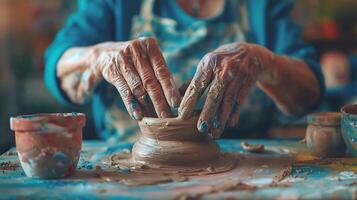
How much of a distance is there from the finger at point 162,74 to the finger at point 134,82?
0.18 feet

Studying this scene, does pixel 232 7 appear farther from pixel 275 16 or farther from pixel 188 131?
pixel 188 131

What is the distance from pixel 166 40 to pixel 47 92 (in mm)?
1408

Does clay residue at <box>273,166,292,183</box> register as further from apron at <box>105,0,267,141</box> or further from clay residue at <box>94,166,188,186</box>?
apron at <box>105,0,267,141</box>

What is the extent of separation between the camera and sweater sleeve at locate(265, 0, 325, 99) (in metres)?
1.94

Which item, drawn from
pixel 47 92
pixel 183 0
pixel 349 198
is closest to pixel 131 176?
pixel 349 198

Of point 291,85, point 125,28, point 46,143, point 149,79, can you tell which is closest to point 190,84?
point 149,79

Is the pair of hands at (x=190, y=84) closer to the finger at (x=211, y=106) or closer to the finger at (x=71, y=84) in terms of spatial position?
the finger at (x=211, y=106)

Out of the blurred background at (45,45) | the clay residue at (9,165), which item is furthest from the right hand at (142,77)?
the blurred background at (45,45)

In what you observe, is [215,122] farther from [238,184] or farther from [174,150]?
[238,184]

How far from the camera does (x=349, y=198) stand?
92 centimetres

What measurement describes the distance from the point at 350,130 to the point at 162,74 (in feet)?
1.70

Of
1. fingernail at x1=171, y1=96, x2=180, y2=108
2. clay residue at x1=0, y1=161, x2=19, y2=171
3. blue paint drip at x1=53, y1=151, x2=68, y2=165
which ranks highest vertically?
fingernail at x1=171, y1=96, x2=180, y2=108

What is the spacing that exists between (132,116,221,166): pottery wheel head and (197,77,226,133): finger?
0.03 m

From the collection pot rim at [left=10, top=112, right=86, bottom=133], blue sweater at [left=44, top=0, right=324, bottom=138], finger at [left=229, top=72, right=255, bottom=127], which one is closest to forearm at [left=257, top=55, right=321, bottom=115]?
blue sweater at [left=44, top=0, right=324, bottom=138]
